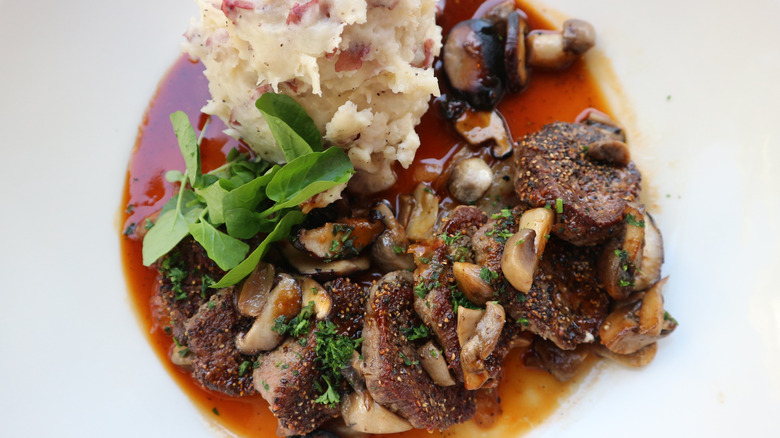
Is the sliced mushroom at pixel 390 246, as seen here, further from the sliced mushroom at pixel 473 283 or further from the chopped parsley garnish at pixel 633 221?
the chopped parsley garnish at pixel 633 221

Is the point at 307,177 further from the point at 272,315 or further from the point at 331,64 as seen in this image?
the point at 272,315

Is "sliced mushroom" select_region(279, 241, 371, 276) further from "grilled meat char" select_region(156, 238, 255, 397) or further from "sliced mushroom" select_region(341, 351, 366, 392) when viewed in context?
"sliced mushroom" select_region(341, 351, 366, 392)

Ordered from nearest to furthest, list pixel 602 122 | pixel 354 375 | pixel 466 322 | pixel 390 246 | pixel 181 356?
pixel 466 322 → pixel 354 375 → pixel 390 246 → pixel 181 356 → pixel 602 122

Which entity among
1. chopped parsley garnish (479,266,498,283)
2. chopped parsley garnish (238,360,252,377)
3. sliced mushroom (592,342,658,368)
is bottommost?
sliced mushroom (592,342,658,368)

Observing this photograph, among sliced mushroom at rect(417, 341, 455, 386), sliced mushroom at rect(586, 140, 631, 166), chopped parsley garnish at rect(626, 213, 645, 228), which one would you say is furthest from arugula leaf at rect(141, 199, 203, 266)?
chopped parsley garnish at rect(626, 213, 645, 228)

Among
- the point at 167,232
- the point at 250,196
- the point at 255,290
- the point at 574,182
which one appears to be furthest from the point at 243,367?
the point at 574,182

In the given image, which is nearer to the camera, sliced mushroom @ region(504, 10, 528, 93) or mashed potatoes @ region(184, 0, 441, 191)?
mashed potatoes @ region(184, 0, 441, 191)
